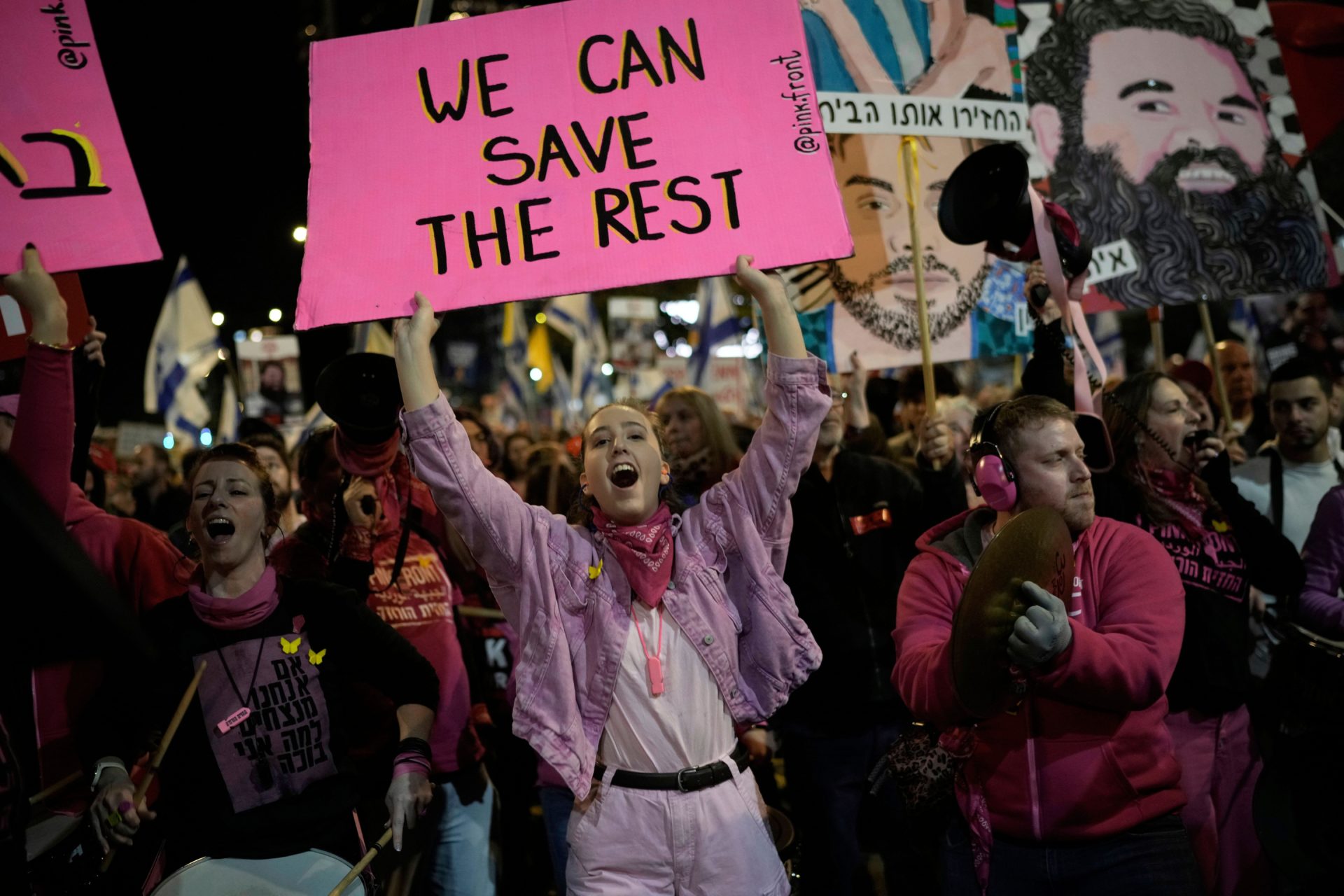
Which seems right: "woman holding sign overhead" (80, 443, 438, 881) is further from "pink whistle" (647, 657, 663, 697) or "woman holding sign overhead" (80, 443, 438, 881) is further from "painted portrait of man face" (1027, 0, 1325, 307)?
"painted portrait of man face" (1027, 0, 1325, 307)

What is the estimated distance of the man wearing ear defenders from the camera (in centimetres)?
259

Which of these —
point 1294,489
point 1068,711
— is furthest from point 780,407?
point 1294,489

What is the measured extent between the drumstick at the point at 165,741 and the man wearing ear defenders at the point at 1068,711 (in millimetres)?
1917

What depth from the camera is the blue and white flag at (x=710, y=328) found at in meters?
11.1

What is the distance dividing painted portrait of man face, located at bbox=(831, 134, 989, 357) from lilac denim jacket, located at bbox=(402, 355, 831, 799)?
2.09 m

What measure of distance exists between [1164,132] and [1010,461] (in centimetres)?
329

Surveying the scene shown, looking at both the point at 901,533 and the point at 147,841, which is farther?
the point at 901,533

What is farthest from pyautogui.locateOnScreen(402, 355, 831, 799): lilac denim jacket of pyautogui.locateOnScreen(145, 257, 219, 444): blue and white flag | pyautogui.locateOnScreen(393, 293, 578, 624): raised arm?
pyautogui.locateOnScreen(145, 257, 219, 444): blue and white flag

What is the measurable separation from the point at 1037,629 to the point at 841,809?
2.09 metres

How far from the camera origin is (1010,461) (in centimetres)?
293

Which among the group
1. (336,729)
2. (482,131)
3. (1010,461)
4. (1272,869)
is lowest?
(1272,869)

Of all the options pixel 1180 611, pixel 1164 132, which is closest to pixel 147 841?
pixel 1180 611

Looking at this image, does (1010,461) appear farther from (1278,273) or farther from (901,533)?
(1278,273)

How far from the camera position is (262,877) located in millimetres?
2715
